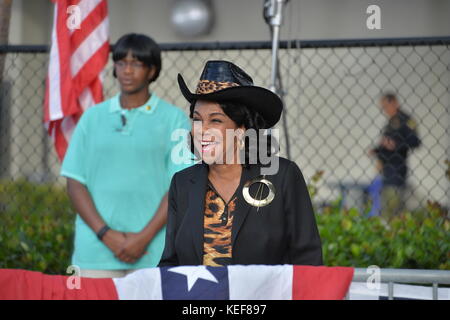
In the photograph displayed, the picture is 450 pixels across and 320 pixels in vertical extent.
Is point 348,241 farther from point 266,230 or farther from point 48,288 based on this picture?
point 48,288

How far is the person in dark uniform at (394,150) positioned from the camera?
6.66 meters

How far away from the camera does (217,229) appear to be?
271 cm

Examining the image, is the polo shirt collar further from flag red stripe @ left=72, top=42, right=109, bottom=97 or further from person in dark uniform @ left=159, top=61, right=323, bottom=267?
person in dark uniform @ left=159, top=61, right=323, bottom=267

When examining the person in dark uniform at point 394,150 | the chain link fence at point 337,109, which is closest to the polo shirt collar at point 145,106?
the person in dark uniform at point 394,150

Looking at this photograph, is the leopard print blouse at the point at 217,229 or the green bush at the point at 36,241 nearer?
the leopard print blouse at the point at 217,229

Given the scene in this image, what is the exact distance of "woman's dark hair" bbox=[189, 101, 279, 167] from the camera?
107 inches

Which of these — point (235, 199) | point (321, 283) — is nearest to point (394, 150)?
point (235, 199)

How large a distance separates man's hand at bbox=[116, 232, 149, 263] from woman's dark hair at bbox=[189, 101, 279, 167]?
117 centimetres

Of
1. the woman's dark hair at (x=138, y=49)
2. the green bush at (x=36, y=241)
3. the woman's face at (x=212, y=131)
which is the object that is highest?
the woman's dark hair at (x=138, y=49)

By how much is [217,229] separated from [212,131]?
0.37m

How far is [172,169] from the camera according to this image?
159 inches

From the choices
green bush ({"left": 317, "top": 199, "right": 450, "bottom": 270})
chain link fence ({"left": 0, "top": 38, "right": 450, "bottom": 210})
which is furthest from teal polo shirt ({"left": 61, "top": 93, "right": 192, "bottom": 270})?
chain link fence ({"left": 0, "top": 38, "right": 450, "bottom": 210})

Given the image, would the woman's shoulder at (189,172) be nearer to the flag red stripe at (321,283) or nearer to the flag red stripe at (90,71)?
the flag red stripe at (321,283)

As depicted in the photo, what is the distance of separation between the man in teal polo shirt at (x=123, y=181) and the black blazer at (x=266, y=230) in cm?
118
